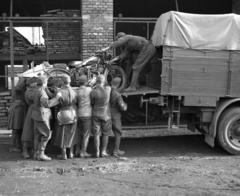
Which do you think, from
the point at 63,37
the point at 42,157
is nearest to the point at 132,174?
the point at 42,157

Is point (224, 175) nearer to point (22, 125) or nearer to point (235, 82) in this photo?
point (235, 82)

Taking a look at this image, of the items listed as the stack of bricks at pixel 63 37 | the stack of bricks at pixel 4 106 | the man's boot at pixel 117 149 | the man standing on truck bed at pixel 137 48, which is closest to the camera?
the man's boot at pixel 117 149

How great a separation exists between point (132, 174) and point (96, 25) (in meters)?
5.59

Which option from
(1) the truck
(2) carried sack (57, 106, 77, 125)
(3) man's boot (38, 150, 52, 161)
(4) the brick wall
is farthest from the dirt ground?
(4) the brick wall

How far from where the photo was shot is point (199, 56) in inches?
277

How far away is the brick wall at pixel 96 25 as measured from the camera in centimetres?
1003

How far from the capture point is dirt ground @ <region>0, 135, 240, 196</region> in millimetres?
5105

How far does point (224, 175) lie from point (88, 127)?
282 cm

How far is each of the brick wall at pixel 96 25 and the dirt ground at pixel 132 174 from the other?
365 cm

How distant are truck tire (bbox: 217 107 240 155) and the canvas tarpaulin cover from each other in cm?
142

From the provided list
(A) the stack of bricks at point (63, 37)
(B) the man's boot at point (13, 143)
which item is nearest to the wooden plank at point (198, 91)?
(B) the man's boot at point (13, 143)

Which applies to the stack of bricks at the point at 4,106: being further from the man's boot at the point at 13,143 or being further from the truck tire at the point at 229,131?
the truck tire at the point at 229,131

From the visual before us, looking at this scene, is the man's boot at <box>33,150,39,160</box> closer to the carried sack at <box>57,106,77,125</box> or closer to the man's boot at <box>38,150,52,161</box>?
the man's boot at <box>38,150,52,161</box>

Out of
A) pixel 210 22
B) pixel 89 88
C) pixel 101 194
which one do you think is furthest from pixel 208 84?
pixel 101 194
